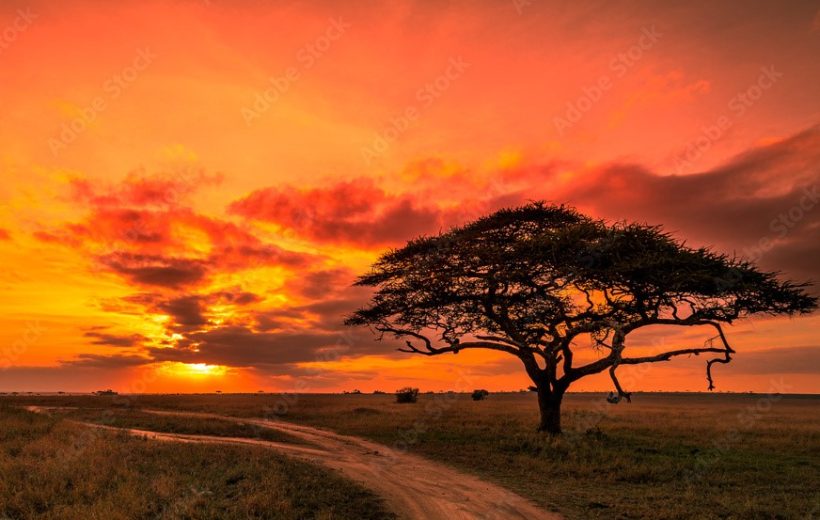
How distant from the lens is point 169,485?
15008 millimetres

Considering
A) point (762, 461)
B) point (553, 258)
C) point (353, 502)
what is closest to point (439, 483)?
point (353, 502)

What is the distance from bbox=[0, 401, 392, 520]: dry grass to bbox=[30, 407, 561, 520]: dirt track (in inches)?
35.3

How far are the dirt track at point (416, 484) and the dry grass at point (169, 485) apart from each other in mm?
898

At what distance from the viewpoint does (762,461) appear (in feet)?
73.0

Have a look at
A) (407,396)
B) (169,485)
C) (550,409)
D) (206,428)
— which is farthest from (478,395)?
(169,485)

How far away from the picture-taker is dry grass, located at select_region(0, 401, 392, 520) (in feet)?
43.1

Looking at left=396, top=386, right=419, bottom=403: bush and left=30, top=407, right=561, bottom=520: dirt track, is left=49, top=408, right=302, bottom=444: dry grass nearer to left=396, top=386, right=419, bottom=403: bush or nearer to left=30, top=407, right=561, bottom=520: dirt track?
left=30, top=407, right=561, bottom=520: dirt track

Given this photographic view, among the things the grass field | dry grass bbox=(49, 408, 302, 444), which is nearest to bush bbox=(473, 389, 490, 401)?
the grass field

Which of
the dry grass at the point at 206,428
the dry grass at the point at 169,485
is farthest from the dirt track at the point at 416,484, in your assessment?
the dry grass at the point at 206,428

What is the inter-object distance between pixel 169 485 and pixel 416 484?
697 cm

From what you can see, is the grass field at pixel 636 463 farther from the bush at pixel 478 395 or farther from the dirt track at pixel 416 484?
the bush at pixel 478 395

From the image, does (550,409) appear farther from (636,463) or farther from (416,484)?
(416,484)

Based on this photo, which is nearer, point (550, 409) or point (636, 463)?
A: point (636, 463)

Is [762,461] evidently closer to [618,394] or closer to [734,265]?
[618,394]
